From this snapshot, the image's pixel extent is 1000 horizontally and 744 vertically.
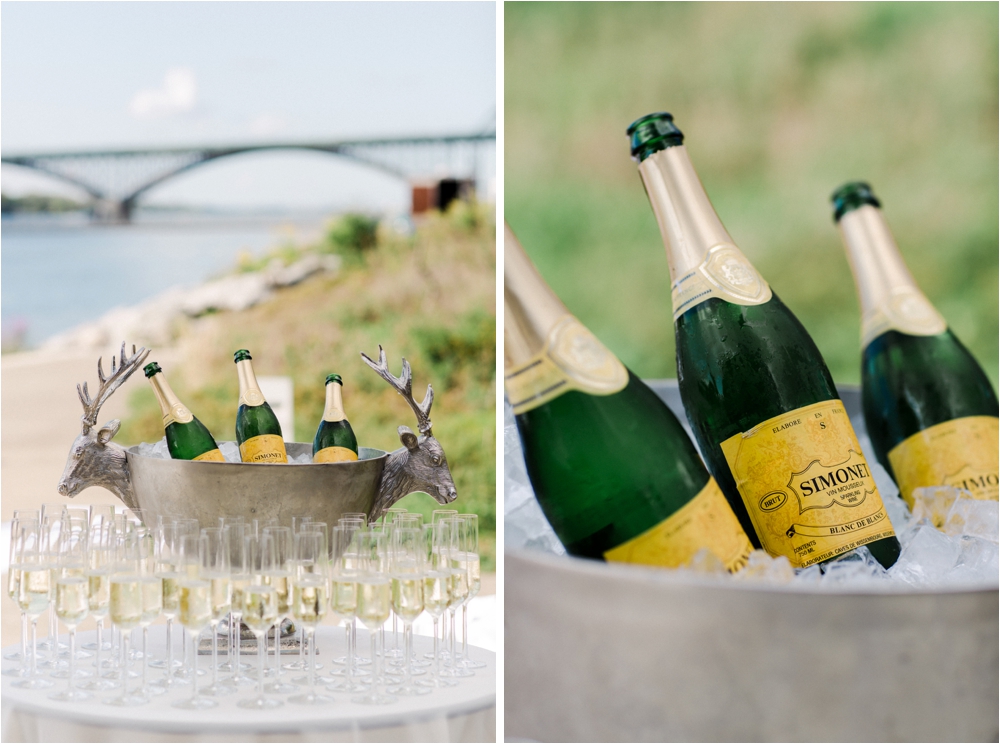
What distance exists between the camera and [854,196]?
121cm

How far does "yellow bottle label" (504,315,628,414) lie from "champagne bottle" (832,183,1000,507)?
0.46 meters

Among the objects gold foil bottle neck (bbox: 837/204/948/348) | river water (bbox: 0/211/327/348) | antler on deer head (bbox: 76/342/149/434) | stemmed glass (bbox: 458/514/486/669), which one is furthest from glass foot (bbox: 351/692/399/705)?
river water (bbox: 0/211/327/348)

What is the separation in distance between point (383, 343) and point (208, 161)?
8.25 ft

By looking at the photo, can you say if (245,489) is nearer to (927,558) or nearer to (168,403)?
(168,403)

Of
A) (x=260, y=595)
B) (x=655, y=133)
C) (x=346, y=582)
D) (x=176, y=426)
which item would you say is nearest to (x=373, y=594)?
(x=346, y=582)

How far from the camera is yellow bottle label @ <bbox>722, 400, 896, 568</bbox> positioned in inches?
30.1

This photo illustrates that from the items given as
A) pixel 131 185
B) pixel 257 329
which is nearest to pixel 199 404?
pixel 257 329

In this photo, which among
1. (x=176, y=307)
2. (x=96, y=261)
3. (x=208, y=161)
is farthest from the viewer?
(x=208, y=161)

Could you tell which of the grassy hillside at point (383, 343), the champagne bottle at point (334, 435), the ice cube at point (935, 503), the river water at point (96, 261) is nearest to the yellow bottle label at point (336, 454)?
the champagne bottle at point (334, 435)

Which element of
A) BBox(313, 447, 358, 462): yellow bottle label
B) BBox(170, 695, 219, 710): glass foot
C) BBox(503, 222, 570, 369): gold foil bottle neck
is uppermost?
BBox(503, 222, 570, 369): gold foil bottle neck

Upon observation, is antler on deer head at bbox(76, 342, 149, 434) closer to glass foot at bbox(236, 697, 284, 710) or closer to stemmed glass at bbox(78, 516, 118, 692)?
stemmed glass at bbox(78, 516, 118, 692)

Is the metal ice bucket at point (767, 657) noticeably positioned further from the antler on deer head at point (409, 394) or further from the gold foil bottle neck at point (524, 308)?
the antler on deer head at point (409, 394)

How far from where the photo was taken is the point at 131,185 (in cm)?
649

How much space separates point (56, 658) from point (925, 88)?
1834mm
